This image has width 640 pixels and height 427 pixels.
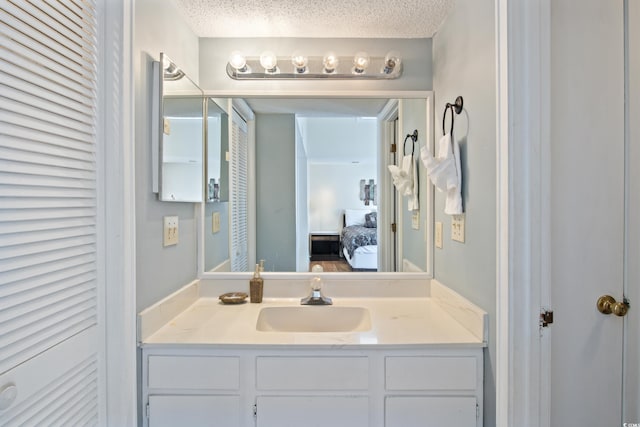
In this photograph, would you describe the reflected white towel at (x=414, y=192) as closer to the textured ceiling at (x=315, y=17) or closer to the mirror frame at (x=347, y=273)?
the mirror frame at (x=347, y=273)

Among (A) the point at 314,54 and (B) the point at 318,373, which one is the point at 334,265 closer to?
(B) the point at 318,373

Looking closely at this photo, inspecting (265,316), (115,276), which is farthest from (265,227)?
(115,276)

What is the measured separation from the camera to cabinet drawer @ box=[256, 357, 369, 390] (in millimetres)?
1151

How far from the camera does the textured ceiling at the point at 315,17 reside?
4.65ft

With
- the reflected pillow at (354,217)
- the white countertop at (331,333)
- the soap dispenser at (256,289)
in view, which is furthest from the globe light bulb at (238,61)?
the white countertop at (331,333)

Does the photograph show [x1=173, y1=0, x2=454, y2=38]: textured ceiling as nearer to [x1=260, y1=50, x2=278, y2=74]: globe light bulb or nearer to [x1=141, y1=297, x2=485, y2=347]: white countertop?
[x1=260, y1=50, x2=278, y2=74]: globe light bulb

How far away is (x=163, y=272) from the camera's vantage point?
52.7 inches

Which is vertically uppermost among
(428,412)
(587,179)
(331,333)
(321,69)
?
(321,69)

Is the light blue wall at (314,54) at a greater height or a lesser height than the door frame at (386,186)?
greater

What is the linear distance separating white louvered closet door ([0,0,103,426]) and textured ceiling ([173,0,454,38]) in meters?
0.64

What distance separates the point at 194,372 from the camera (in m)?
1.16

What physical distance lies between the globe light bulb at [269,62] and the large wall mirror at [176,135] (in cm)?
35

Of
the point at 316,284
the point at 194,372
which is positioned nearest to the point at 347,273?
the point at 316,284

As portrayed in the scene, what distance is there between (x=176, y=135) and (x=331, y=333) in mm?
1033
